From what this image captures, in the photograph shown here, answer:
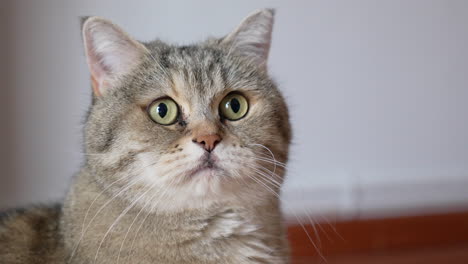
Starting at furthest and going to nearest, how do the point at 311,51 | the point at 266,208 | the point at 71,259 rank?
1. the point at 311,51
2. the point at 266,208
3. the point at 71,259

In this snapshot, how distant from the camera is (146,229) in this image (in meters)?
1.16

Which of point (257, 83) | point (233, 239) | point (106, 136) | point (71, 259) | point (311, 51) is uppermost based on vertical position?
point (311, 51)

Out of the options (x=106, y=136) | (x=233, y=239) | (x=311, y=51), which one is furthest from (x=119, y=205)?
(x=311, y=51)

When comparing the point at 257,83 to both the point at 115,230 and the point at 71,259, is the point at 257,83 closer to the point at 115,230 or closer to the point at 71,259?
the point at 115,230

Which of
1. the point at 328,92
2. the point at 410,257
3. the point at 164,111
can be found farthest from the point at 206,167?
the point at 410,257

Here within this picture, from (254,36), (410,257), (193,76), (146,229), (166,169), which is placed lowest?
(410,257)

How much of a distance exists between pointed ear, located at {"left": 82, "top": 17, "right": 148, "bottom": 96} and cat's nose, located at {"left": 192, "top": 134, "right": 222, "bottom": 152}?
0.32m

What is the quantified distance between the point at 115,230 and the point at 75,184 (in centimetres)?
19

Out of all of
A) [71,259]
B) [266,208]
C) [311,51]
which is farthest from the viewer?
[311,51]

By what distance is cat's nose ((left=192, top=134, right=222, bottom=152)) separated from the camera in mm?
1091

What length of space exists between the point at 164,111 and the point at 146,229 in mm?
271

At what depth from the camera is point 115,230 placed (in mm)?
1176

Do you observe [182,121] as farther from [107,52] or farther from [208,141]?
[107,52]

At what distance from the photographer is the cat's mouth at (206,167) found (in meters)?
1.09
